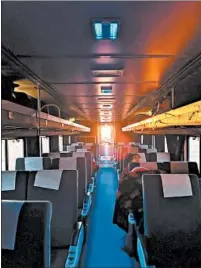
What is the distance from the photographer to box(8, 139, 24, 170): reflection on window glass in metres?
4.71

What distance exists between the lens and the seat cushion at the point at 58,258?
2.35m

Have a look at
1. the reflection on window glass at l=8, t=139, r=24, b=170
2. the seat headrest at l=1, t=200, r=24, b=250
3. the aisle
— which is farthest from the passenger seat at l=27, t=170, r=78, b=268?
the reflection on window glass at l=8, t=139, r=24, b=170

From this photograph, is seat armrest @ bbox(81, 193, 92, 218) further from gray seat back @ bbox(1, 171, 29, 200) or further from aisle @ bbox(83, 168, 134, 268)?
gray seat back @ bbox(1, 171, 29, 200)

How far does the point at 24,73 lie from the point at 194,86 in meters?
2.06

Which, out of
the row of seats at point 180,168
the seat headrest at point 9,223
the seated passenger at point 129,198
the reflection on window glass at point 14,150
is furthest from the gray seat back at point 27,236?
the reflection on window glass at point 14,150

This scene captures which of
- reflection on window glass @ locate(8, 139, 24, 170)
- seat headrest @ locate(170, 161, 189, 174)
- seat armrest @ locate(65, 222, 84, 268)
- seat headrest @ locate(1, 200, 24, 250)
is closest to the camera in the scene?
seat headrest @ locate(1, 200, 24, 250)

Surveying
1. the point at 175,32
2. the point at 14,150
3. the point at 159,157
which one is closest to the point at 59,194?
the point at 175,32

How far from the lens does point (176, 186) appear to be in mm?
2527

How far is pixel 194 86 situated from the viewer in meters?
3.77

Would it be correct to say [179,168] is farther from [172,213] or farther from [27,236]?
[27,236]

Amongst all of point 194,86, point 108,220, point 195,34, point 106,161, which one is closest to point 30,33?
point 195,34

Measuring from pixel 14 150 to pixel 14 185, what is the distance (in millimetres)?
2384

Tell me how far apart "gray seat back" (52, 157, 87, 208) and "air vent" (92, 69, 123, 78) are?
144 centimetres

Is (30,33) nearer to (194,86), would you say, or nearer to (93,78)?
(93,78)
